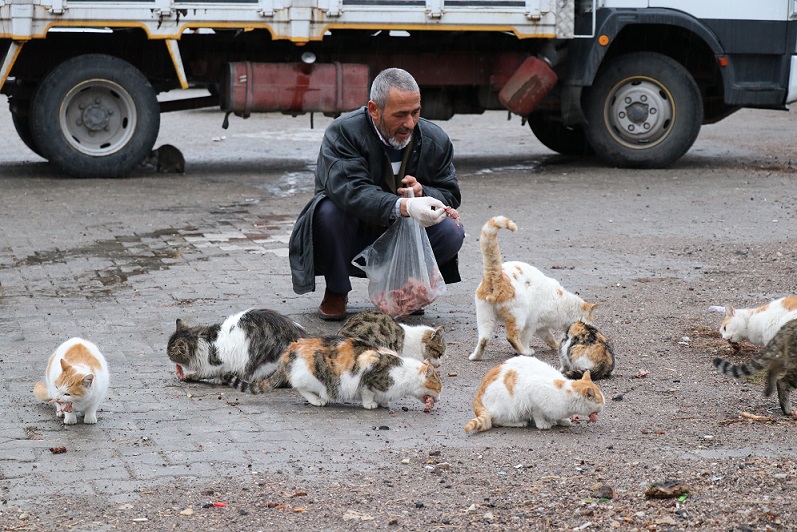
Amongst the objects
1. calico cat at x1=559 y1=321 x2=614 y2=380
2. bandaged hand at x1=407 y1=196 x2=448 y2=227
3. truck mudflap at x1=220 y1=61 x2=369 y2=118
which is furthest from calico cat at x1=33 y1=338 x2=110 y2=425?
truck mudflap at x1=220 y1=61 x2=369 y2=118

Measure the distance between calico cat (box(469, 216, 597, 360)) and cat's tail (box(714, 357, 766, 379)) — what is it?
3.15 feet

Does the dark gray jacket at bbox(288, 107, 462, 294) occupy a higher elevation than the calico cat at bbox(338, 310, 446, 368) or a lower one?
higher

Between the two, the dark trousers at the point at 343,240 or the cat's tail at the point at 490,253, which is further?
the dark trousers at the point at 343,240

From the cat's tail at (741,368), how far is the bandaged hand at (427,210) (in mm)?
1654

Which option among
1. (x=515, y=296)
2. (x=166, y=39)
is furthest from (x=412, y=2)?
(x=515, y=296)

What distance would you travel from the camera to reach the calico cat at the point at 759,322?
602 cm

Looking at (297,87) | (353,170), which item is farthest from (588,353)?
(297,87)

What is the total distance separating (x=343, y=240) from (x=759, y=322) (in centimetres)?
250

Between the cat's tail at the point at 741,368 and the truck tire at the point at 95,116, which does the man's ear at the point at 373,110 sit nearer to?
the cat's tail at the point at 741,368

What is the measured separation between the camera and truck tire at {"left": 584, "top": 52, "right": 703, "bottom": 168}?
43.0ft

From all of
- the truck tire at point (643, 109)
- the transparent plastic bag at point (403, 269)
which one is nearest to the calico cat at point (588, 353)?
the transparent plastic bag at point (403, 269)

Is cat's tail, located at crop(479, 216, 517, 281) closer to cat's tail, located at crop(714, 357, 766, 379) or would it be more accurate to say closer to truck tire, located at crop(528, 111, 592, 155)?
cat's tail, located at crop(714, 357, 766, 379)

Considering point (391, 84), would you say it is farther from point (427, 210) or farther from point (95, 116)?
point (95, 116)

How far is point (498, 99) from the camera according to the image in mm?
13578
